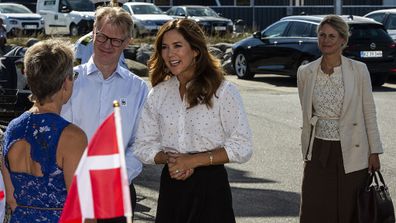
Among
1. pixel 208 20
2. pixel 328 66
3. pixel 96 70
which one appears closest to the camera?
pixel 96 70

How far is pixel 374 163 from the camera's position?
6859 millimetres

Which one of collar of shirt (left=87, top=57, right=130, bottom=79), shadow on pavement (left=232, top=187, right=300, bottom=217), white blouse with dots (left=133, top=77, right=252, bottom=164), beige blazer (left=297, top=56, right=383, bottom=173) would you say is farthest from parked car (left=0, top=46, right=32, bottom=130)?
white blouse with dots (left=133, top=77, right=252, bottom=164)

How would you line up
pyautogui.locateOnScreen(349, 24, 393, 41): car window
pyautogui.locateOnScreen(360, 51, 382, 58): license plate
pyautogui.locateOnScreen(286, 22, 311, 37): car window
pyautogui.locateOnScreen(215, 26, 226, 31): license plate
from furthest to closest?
pyautogui.locateOnScreen(215, 26, 226, 31): license plate → pyautogui.locateOnScreen(286, 22, 311, 37): car window → pyautogui.locateOnScreen(349, 24, 393, 41): car window → pyautogui.locateOnScreen(360, 51, 382, 58): license plate

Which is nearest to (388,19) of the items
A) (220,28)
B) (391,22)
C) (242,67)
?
(391,22)

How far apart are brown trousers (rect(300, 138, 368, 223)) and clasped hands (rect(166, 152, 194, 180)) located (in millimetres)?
2080

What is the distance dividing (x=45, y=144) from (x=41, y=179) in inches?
5.9

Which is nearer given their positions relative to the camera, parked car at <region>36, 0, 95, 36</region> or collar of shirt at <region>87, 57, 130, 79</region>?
collar of shirt at <region>87, 57, 130, 79</region>

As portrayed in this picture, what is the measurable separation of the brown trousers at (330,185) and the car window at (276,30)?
1574 cm

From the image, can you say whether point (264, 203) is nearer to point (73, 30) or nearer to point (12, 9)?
point (73, 30)

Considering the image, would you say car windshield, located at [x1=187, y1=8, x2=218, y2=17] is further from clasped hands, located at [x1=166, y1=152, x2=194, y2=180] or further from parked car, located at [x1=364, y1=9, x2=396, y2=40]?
clasped hands, located at [x1=166, y1=152, x2=194, y2=180]

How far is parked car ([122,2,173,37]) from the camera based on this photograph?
34.2 m

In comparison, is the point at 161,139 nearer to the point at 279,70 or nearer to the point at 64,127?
the point at 64,127

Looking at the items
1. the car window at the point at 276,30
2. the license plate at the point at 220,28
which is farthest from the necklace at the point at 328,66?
the license plate at the point at 220,28

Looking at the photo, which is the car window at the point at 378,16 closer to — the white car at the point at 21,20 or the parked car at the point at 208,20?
the parked car at the point at 208,20
